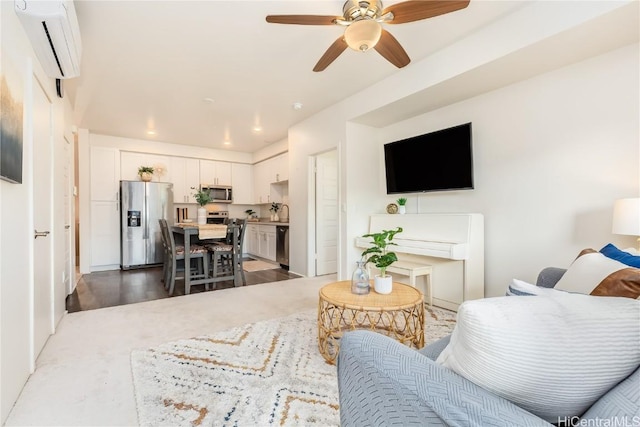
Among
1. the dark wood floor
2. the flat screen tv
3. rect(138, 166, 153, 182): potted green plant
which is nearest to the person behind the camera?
the flat screen tv

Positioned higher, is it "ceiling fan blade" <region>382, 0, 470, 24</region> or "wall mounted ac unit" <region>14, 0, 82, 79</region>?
"ceiling fan blade" <region>382, 0, 470, 24</region>

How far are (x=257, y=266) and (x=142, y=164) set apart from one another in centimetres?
309

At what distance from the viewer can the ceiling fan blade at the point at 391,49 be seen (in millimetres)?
2077

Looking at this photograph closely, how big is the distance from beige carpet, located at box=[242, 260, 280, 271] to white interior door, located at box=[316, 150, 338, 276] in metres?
1.19

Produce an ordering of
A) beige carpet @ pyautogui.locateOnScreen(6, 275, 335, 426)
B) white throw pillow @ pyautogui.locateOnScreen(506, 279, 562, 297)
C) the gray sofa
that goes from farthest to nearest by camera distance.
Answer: beige carpet @ pyautogui.locateOnScreen(6, 275, 335, 426), white throw pillow @ pyautogui.locateOnScreen(506, 279, 562, 297), the gray sofa

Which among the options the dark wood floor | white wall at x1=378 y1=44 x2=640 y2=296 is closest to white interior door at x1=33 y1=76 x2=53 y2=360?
the dark wood floor

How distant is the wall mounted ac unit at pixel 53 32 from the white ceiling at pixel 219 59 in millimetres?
334

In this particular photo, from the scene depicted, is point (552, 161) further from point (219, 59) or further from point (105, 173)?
point (105, 173)

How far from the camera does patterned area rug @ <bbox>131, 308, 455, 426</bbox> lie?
1.46m

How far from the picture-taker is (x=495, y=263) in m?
3.02

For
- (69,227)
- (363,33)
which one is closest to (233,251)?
(69,227)

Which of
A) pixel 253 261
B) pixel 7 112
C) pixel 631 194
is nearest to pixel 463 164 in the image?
pixel 631 194

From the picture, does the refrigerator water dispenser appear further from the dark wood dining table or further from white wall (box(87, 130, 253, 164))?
the dark wood dining table

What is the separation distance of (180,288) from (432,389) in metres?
4.00
